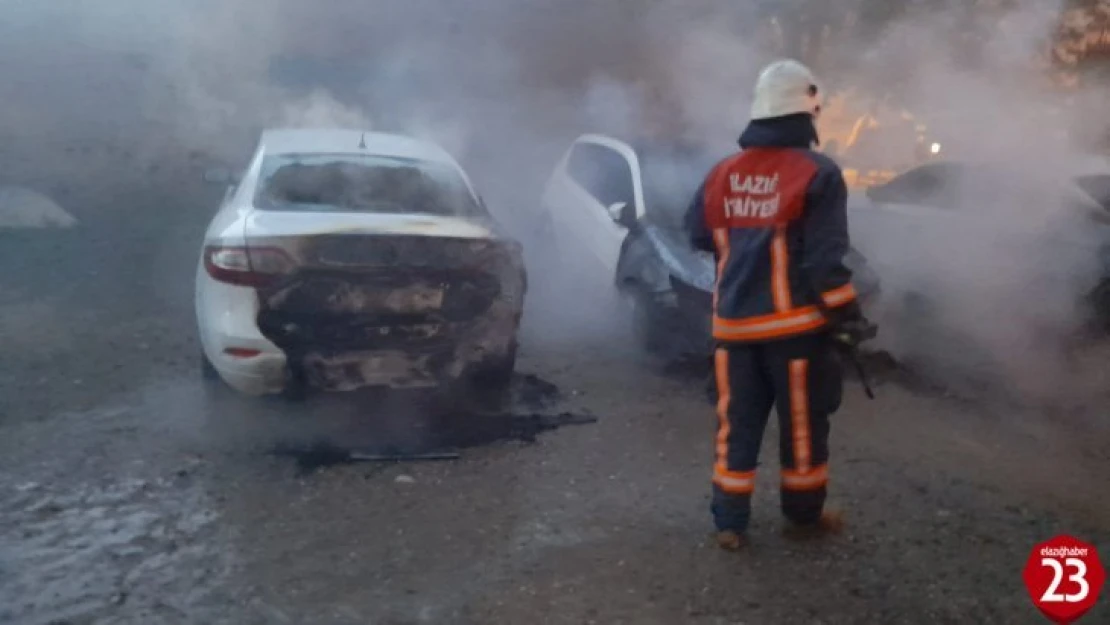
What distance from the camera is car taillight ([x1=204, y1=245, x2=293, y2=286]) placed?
5.10m

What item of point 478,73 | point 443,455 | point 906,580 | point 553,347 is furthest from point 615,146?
point 478,73

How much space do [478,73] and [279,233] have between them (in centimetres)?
1250

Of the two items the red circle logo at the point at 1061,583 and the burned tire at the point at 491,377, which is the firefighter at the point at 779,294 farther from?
the burned tire at the point at 491,377

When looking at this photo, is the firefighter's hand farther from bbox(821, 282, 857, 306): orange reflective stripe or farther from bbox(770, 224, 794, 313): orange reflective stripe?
bbox(770, 224, 794, 313): orange reflective stripe

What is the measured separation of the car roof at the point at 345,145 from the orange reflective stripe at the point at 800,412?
3136 millimetres

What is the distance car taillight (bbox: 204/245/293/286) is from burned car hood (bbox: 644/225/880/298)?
2.50 m

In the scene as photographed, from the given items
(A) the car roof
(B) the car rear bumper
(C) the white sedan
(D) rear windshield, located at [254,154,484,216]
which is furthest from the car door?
(B) the car rear bumper

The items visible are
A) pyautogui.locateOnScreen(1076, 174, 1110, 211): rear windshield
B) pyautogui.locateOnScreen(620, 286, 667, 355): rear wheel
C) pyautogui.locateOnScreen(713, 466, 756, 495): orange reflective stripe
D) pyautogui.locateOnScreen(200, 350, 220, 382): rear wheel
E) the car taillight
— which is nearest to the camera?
pyautogui.locateOnScreen(713, 466, 756, 495): orange reflective stripe

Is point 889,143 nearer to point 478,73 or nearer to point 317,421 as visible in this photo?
point 478,73

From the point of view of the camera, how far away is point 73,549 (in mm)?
4113

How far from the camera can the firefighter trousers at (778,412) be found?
400 cm

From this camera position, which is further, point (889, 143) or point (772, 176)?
point (889, 143)

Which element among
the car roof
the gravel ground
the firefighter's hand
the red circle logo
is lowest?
the gravel ground

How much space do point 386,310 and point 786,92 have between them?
Answer: 223cm
